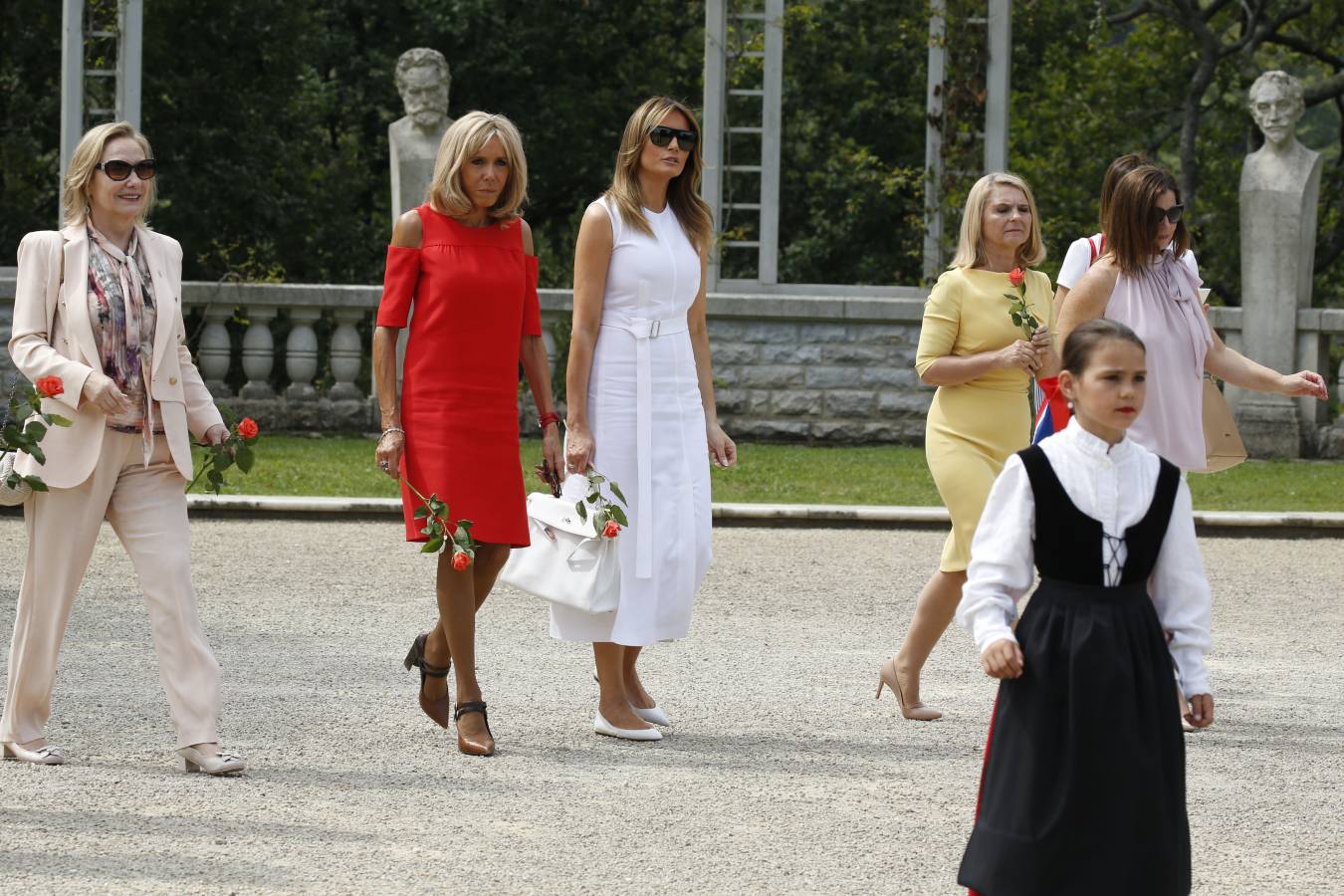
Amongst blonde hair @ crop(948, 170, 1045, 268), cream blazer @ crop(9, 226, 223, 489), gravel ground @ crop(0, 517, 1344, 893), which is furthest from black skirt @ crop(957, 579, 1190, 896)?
blonde hair @ crop(948, 170, 1045, 268)

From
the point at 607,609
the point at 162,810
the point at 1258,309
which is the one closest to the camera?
the point at 162,810

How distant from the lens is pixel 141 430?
586cm

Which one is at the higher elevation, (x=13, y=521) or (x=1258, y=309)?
(x=1258, y=309)

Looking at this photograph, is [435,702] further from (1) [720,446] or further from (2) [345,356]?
(2) [345,356]

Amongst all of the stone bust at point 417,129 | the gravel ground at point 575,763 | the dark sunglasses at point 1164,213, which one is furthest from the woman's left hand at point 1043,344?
the stone bust at point 417,129

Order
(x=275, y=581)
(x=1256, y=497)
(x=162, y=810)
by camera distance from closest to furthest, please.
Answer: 1. (x=162, y=810)
2. (x=275, y=581)
3. (x=1256, y=497)

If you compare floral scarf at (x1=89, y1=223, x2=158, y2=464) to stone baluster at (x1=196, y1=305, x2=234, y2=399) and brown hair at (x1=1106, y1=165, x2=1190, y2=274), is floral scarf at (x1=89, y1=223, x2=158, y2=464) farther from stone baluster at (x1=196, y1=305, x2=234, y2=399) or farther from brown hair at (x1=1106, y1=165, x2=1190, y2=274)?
stone baluster at (x1=196, y1=305, x2=234, y2=399)

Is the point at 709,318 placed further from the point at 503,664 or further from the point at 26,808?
the point at 26,808

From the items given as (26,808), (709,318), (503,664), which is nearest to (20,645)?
(26,808)

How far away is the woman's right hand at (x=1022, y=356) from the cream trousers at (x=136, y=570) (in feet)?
8.04

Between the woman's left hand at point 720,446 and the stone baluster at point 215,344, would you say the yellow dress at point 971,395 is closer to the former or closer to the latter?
the woman's left hand at point 720,446

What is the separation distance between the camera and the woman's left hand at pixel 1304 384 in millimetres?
6254

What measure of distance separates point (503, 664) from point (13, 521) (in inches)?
197

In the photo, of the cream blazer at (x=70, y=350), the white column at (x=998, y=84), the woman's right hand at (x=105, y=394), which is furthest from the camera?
the white column at (x=998, y=84)
